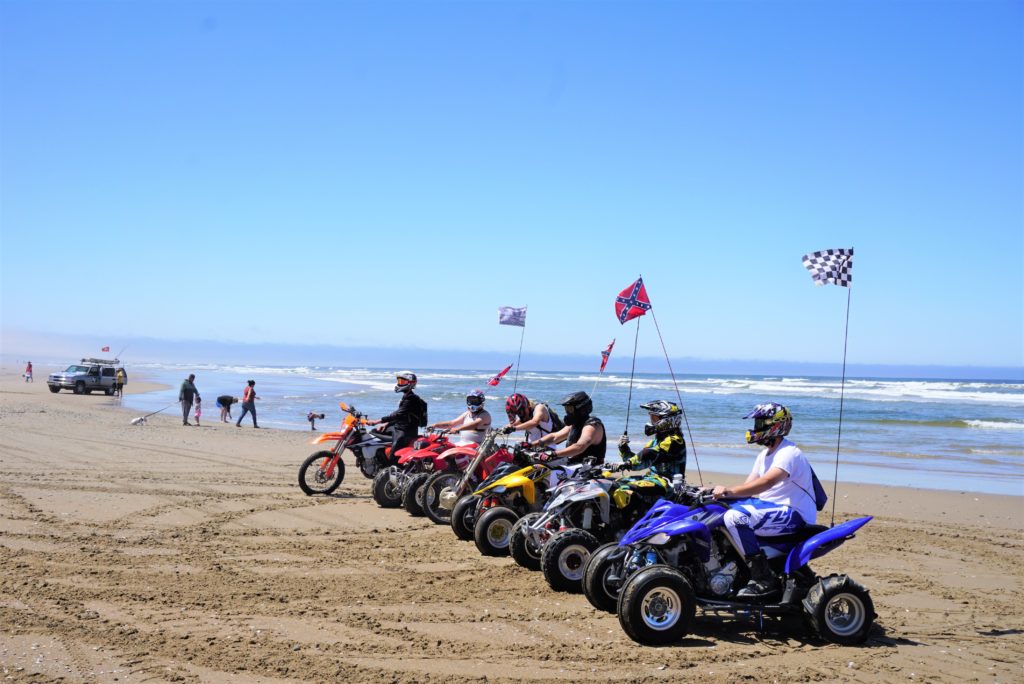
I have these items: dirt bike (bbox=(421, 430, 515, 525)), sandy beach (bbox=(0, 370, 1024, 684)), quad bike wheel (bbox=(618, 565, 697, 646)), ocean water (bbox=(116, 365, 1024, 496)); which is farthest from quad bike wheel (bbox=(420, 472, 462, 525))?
quad bike wheel (bbox=(618, 565, 697, 646))

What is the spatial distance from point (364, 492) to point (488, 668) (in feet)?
25.1

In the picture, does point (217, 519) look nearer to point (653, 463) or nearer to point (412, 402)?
point (412, 402)

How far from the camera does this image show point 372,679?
5.02 metres

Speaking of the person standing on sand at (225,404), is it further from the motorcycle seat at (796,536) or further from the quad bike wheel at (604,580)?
the motorcycle seat at (796,536)

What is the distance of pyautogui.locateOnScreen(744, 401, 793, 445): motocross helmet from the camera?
5805mm

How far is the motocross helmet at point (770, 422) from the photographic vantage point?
580 cm

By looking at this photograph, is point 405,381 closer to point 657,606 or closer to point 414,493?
point 414,493

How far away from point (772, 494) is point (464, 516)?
396 centimetres

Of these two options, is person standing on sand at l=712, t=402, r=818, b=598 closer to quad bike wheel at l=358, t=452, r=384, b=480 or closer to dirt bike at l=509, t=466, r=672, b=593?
dirt bike at l=509, t=466, r=672, b=593

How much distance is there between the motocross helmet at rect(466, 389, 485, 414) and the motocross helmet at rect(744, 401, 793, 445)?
5.21 meters

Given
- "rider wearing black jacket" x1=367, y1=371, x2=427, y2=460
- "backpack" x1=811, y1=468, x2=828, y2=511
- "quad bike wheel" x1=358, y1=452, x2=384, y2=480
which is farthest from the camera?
"quad bike wheel" x1=358, y1=452, x2=384, y2=480

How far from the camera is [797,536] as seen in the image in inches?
232

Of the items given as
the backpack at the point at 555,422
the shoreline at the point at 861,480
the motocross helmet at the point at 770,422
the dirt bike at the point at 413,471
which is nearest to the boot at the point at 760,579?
the motocross helmet at the point at 770,422

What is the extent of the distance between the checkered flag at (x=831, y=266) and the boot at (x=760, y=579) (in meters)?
4.47
